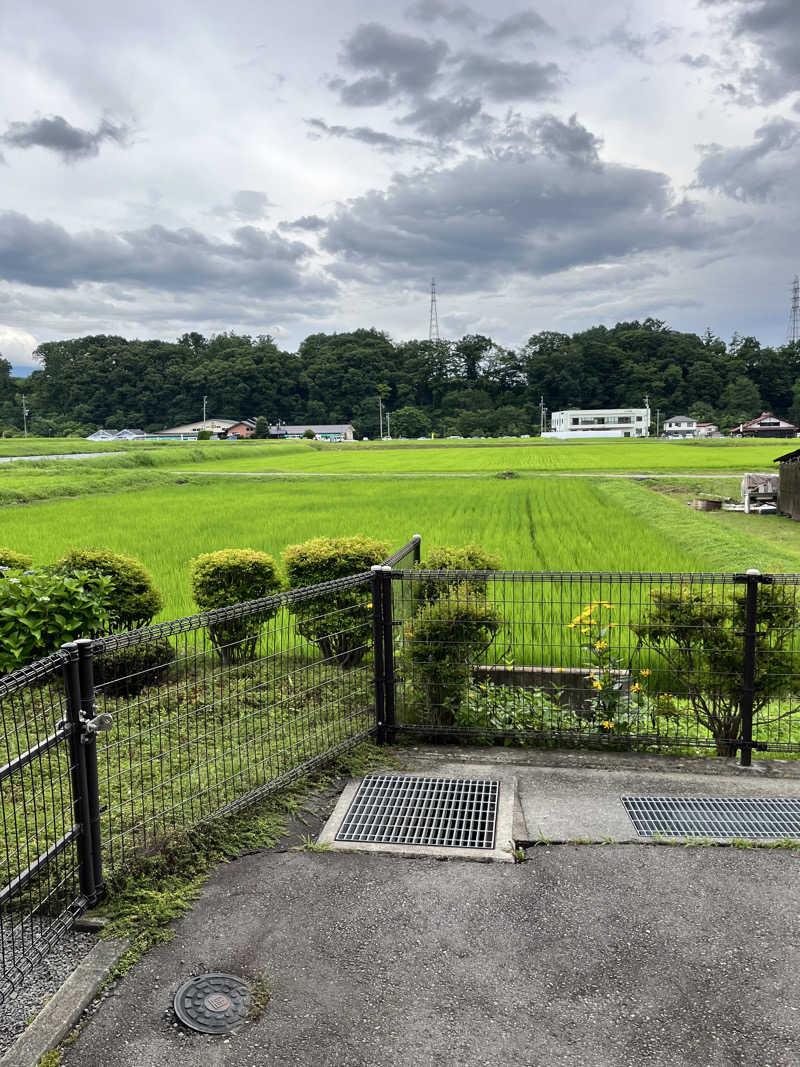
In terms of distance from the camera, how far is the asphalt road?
2730mm

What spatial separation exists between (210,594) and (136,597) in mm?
801

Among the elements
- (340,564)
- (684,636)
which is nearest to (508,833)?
(684,636)

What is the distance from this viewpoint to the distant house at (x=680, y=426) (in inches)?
4564

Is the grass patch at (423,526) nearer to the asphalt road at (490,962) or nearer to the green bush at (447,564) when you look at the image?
the green bush at (447,564)

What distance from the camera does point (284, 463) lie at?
2024 inches

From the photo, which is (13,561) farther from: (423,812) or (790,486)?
(790,486)

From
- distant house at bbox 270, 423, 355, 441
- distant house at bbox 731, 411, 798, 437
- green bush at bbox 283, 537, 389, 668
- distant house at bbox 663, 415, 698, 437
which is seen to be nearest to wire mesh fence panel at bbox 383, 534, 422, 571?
green bush at bbox 283, 537, 389, 668

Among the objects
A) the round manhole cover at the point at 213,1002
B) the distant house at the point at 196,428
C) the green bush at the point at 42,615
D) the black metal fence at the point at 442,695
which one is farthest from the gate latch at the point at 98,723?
the distant house at the point at 196,428

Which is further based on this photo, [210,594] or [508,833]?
[210,594]

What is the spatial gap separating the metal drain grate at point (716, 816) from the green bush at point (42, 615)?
4.97 metres

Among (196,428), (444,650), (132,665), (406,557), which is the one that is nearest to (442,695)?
(444,650)

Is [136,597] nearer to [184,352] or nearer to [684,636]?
[684,636]

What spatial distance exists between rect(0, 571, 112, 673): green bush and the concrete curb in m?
3.76

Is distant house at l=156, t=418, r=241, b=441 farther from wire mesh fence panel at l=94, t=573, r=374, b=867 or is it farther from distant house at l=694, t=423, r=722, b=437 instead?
wire mesh fence panel at l=94, t=573, r=374, b=867
